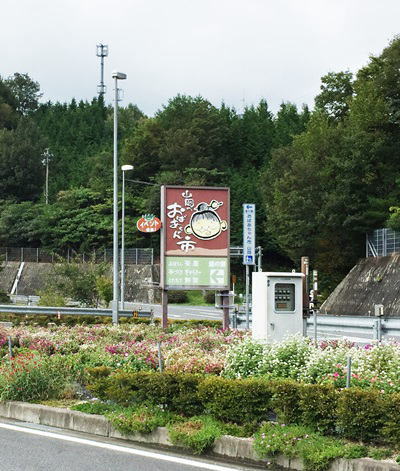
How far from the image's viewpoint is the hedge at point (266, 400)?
8867 millimetres

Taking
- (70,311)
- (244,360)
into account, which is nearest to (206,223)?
(244,360)

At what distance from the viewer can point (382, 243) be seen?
183 feet

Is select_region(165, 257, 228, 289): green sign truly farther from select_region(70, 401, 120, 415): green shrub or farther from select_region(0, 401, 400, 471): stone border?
select_region(70, 401, 120, 415): green shrub

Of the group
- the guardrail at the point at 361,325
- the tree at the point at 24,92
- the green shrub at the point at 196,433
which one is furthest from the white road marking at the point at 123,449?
the tree at the point at 24,92

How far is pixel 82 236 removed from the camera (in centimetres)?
7762

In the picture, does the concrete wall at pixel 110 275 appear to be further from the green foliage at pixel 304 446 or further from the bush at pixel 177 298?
the green foliage at pixel 304 446

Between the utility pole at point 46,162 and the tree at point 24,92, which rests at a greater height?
the tree at point 24,92

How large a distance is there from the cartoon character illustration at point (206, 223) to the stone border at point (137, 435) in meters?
12.3

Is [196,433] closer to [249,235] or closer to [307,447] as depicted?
[307,447]

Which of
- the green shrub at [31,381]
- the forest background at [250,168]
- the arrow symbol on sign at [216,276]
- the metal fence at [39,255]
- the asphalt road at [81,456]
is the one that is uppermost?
the forest background at [250,168]

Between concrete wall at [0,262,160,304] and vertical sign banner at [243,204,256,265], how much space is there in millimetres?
22030

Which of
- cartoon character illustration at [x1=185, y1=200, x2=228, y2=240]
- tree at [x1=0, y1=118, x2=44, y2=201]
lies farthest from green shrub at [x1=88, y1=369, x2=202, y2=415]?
tree at [x1=0, y1=118, x2=44, y2=201]

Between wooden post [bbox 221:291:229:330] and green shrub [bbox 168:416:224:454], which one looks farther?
wooden post [bbox 221:291:229:330]

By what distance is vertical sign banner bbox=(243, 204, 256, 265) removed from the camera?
118ft
